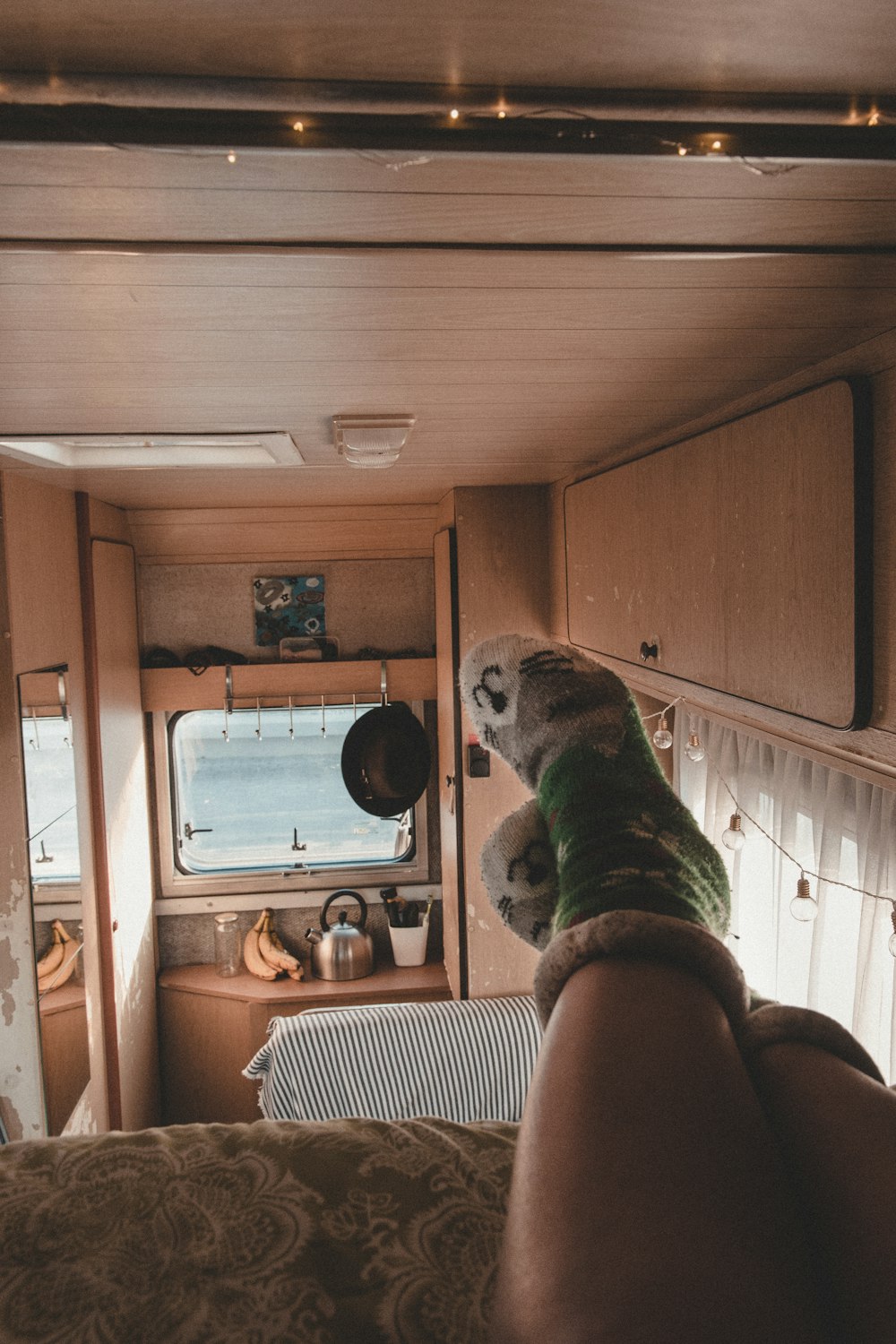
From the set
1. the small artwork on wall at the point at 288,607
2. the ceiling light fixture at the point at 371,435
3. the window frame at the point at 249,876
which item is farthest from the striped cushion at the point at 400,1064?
the ceiling light fixture at the point at 371,435

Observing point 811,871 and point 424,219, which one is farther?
point 811,871

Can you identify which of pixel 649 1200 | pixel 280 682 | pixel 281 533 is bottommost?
pixel 649 1200

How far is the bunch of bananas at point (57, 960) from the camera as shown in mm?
2230

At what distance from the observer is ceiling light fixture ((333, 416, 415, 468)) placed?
60.9 inches

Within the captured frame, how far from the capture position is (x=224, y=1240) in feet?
2.41

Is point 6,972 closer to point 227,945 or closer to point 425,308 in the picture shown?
point 227,945

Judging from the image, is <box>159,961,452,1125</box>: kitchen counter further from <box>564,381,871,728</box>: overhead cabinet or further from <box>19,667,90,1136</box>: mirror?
<box>564,381,871,728</box>: overhead cabinet

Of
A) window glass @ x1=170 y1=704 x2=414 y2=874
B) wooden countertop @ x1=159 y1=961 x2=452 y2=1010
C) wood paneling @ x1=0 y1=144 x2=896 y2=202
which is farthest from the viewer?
window glass @ x1=170 y1=704 x2=414 y2=874

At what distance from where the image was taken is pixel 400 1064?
2703mm

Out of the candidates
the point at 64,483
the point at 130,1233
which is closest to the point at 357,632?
the point at 64,483

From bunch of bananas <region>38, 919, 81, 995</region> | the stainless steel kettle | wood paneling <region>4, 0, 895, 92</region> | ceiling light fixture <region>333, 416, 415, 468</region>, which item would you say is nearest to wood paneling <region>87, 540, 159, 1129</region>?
bunch of bananas <region>38, 919, 81, 995</region>

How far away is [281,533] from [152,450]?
4.25 ft

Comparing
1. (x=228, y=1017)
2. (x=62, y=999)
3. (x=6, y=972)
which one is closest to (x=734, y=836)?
(x=6, y=972)

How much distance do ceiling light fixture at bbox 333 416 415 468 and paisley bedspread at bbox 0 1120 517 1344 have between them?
1164 mm
